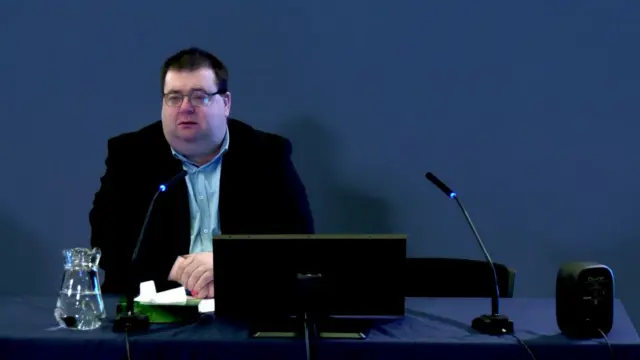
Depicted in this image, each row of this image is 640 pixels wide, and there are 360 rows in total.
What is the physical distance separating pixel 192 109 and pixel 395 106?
0.95 metres

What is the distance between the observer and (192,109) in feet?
8.61

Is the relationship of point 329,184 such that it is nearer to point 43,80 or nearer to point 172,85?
point 172,85

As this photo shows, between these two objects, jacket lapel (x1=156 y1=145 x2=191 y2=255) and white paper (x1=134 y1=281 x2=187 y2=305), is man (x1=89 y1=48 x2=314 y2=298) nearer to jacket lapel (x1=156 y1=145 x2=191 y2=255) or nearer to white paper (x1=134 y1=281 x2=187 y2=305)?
jacket lapel (x1=156 y1=145 x2=191 y2=255)

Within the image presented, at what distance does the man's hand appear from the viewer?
2127 millimetres

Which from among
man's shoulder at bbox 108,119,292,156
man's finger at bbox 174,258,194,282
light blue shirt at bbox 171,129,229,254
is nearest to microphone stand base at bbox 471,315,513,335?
man's finger at bbox 174,258,194,282

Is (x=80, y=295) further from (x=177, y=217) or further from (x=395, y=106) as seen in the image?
(x=395, y=106)

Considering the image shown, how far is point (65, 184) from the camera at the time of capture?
129 inches

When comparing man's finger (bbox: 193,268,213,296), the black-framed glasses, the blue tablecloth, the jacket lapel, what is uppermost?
the black-framed glasses

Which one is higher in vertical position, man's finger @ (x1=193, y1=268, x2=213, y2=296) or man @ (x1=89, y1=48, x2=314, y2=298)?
man @ (x1=89, y1=48, x2=314, y2=298)

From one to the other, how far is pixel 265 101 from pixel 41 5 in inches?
44.3

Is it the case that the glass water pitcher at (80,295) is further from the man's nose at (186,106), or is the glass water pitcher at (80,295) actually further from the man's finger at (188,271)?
the man's nose at (186,106)

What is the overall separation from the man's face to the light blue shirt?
0.34ft

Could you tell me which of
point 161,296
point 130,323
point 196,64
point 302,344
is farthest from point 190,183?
point 302,344

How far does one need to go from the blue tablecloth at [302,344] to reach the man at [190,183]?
82 centimetres
